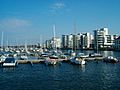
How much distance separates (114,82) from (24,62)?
120ft

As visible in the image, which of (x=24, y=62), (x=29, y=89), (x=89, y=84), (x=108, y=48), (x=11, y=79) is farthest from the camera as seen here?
(x=108, y=48)

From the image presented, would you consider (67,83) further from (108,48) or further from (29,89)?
(108,48)

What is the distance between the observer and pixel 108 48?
18925cm

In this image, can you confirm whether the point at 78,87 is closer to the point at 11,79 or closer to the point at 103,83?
the point at 103,83

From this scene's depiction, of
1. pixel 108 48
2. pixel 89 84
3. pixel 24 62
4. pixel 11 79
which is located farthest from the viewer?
pixel 108 48

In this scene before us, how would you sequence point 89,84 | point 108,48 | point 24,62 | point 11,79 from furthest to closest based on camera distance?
point 108,48
point 24,62
point 11,79
point 89,84

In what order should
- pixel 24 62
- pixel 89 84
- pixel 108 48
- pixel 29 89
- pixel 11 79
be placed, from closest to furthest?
pixel 29 89 < pixel 89 84 < pixel 11 79 < pixel 24 62 < pixel 108 48

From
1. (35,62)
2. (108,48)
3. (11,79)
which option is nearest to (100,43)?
(108,48)

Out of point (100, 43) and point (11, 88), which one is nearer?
point (11, 88)

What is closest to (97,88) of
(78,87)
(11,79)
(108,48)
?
(78,87)

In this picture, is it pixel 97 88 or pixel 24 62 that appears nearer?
pixel 97 88

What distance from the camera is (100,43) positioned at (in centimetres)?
19800

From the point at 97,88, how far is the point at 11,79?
599 inches

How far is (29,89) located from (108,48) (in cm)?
16041
